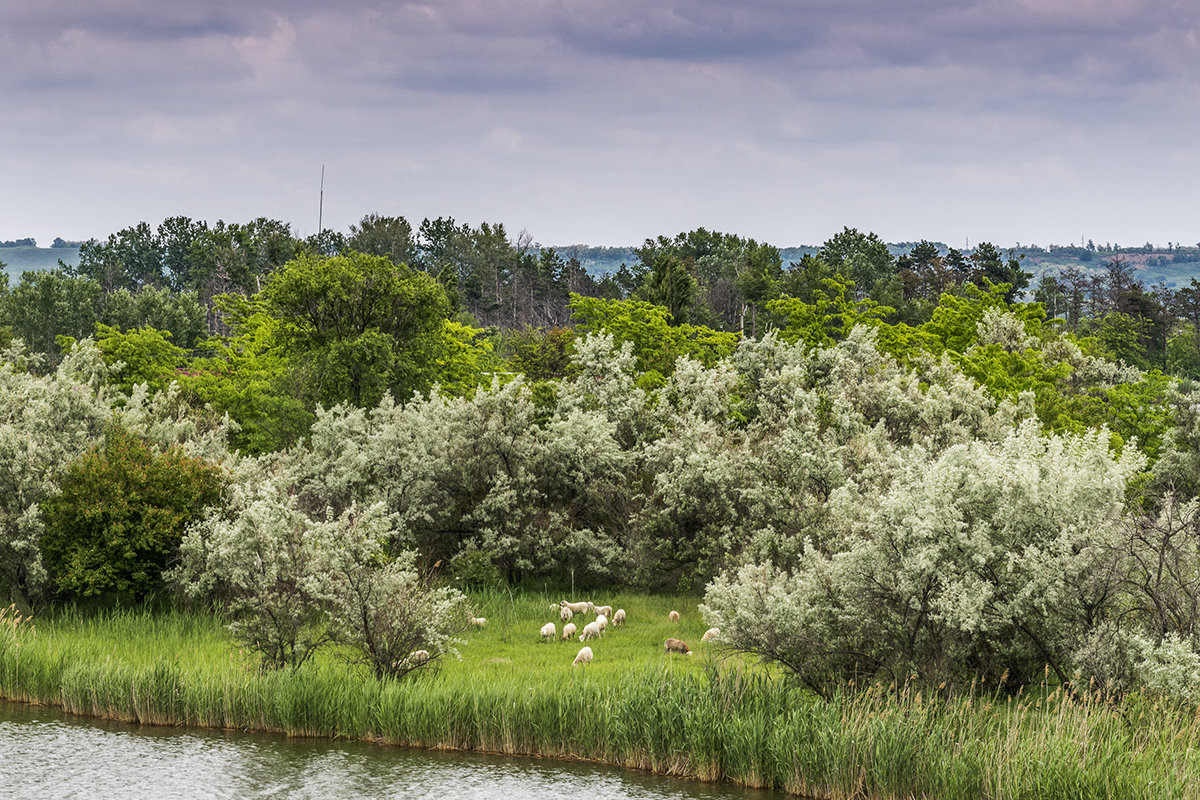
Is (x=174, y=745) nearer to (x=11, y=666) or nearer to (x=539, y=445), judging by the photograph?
(x=11, y=666)

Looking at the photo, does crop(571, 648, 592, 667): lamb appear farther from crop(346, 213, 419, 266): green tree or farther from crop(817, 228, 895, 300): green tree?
crop(346, 213, 419, 266): green tree

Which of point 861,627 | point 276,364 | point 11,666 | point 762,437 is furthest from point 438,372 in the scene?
point 861,627

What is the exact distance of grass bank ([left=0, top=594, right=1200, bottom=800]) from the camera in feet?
57.3

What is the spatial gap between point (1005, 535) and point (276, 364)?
39.7 meters

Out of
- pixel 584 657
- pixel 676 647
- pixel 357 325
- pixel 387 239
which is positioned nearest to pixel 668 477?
pixel 676 647

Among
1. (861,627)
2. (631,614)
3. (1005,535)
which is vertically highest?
(1005,535)

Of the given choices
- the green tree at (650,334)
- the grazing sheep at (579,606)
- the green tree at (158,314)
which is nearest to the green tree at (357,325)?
the green tree at (650,334)

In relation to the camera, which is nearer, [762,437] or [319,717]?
[319,717]

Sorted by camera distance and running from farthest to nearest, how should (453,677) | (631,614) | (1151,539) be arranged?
(631,614)
(453,677)
(1151,539)

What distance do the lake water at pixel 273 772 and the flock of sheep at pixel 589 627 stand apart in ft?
17.7

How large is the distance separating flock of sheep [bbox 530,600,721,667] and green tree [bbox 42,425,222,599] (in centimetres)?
1069

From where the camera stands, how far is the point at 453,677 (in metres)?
24.0

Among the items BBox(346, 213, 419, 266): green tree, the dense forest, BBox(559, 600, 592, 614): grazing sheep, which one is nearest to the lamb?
the dense forest

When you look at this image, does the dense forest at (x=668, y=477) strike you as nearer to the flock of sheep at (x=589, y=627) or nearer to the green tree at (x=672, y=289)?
the flock of sheep at (x=589, y=627)
